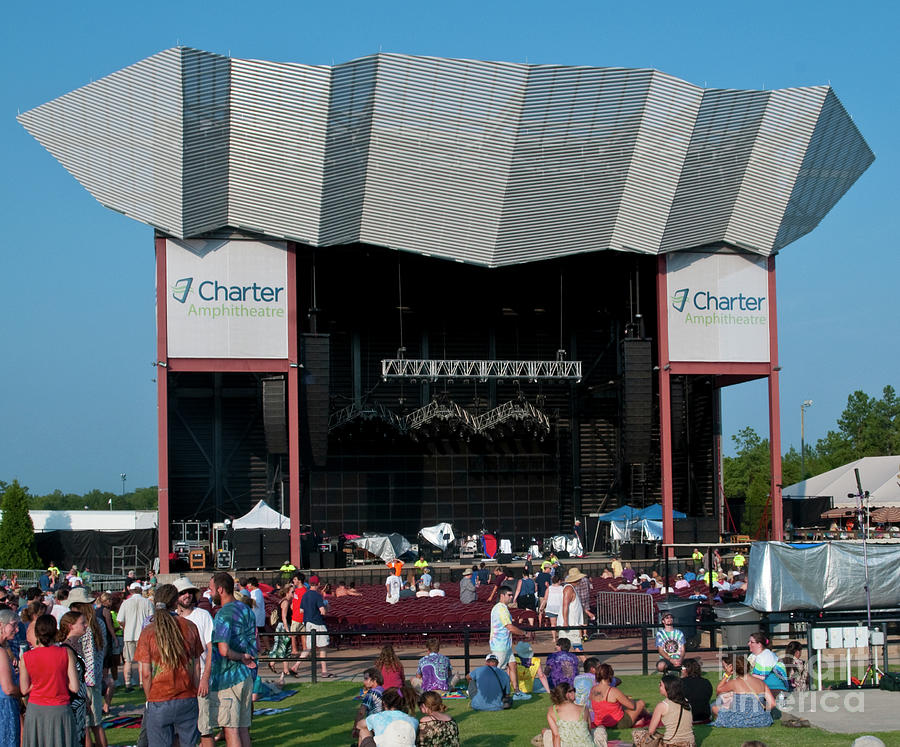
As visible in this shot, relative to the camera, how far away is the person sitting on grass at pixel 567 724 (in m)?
9.53

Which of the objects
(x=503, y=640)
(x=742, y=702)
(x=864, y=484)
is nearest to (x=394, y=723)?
(x=742, y=702)

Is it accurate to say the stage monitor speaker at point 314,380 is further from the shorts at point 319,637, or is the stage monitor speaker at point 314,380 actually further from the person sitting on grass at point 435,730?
the person sitting on grass at point 435,730

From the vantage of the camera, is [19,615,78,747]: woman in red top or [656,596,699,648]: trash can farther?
[656,596,699,648]: trash can

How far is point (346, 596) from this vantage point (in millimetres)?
26766

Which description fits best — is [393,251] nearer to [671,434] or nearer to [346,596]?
[671,434]

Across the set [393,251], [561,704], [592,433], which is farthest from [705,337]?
[561,704]

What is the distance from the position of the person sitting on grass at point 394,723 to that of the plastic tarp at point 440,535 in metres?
30.6

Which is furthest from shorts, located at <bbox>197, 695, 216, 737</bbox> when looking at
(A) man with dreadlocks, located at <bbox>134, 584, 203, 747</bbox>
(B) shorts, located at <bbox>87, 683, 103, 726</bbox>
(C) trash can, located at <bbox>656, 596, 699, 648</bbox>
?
(C) trash can, located at <bbox>656, 596, 699, 648</bbox>

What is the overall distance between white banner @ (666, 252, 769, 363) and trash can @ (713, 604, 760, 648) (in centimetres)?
2044

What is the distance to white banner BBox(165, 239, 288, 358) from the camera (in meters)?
33.6

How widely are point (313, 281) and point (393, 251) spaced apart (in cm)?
339

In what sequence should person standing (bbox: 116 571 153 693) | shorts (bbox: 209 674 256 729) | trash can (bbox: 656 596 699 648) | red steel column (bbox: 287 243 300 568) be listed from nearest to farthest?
shorts (bbox: 209 674 256 729), person standing (bbox: 116 571 153 693), trash can (bbox: 656 596 699 648), red steel column (bbox: 287 243 300 568)

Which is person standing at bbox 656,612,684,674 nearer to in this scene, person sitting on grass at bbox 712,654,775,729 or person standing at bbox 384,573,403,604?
person sitting on grass at bbox 712,654,775,729

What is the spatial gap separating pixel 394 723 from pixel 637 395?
28.2m
